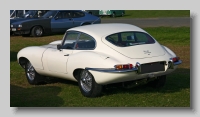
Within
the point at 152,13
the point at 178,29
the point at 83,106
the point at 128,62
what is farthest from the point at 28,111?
the point at 152,13

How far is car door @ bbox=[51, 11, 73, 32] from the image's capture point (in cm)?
2131

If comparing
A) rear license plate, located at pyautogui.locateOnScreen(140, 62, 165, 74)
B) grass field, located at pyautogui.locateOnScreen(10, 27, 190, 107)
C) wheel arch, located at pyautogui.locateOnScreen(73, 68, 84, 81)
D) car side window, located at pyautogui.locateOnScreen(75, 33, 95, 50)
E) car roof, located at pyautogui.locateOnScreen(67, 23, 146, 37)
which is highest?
car roof, located at pyautogui.locateOnScreen(67, 23, 146, 37)

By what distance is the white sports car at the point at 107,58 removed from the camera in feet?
23.6

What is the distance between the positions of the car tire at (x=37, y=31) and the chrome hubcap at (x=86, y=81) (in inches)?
539

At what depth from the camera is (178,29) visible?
20328 millimetres

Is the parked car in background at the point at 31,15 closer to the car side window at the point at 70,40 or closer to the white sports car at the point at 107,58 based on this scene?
the white sports car at the point at 107,58

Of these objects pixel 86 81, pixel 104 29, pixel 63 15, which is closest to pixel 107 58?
pixel 86 81

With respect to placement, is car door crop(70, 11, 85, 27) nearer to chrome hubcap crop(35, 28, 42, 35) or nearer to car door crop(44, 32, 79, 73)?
chrome hubcap crop(35, 28, 42, 35)


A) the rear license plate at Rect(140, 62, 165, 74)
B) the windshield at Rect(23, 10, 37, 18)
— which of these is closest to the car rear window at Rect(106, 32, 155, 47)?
the rear license plate at Rect(140, 62, 165, 74)

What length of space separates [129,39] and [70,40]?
4.49 feet

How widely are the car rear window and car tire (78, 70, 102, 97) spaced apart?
2.62ft

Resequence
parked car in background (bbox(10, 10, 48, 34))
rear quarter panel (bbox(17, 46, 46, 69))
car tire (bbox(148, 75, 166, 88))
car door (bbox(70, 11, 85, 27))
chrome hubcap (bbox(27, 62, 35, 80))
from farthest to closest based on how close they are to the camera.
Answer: car door (bbox(70, 11, 85, 27)) → parked car in background (bbox(10, 10, 48, 34)) → chrome hubcap (bbox(27, 62, 35, 80)) → rear quarter panel (bbox(17, 46, 46, 69)) → car tire (bbox(148, 75, 166, 88))

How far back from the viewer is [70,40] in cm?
852

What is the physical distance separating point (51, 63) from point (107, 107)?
1.95 m
